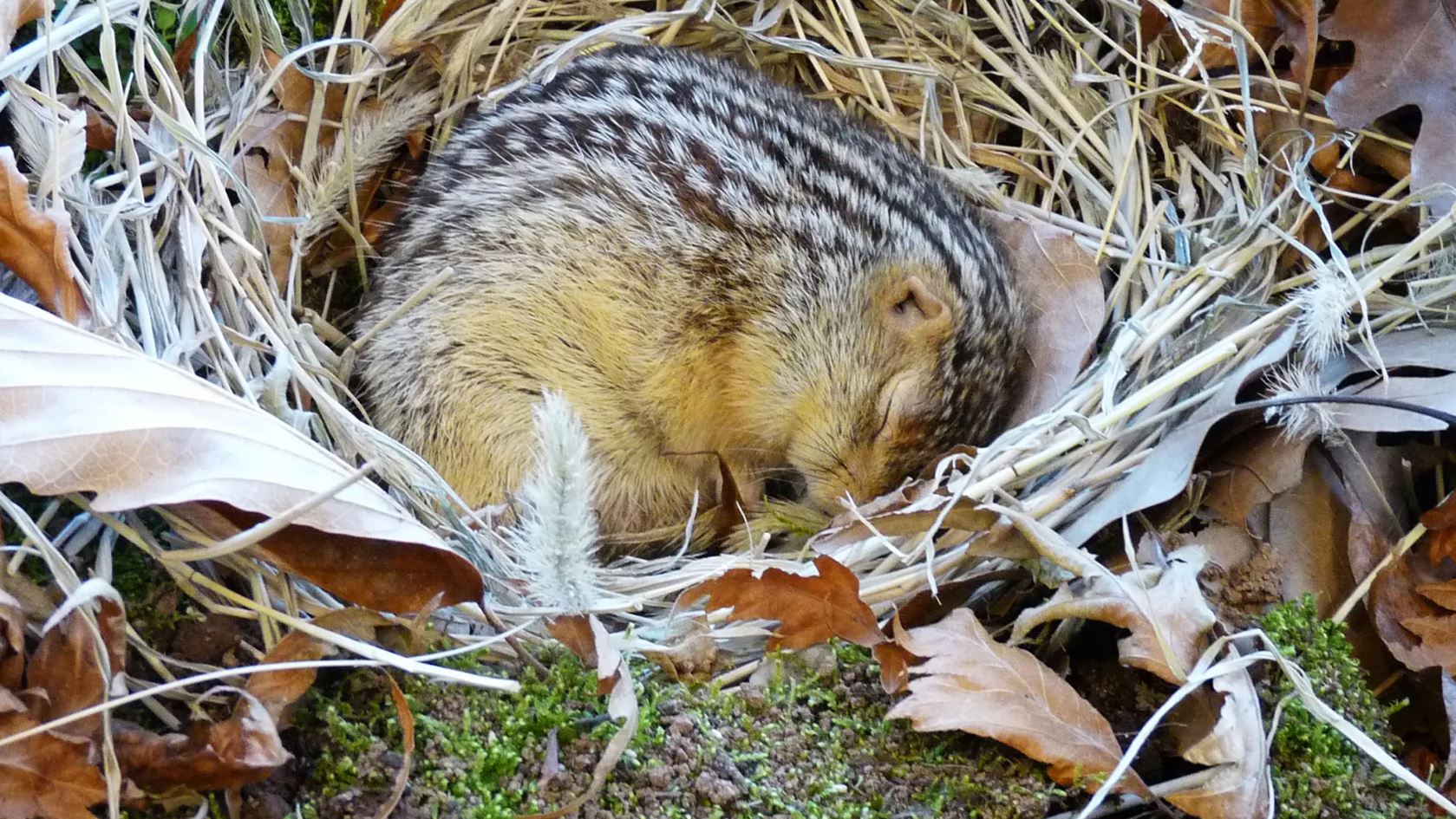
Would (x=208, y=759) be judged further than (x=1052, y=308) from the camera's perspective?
No

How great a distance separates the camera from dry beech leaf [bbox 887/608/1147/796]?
7.61ft

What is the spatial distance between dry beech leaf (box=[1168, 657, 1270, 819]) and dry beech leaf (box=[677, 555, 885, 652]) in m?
0.68

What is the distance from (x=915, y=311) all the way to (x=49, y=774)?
249 centimetres

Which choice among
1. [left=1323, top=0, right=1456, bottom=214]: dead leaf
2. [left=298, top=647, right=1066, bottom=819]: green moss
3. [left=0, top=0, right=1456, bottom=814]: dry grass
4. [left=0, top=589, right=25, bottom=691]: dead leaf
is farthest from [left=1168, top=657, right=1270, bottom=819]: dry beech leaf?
[left=0, top=589, right=25, bottom=691]: dead leaf

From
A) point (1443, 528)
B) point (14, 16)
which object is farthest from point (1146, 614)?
point (14, 16)

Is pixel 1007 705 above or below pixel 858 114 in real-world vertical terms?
below

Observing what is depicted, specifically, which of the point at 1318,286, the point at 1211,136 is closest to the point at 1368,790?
the point at 1318,286

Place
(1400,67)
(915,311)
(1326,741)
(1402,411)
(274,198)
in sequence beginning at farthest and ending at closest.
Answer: (274,198) < (915,311) < (1400,67) < (1402,411) < (1326,741)

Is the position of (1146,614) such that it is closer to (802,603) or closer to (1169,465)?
(1169,465)

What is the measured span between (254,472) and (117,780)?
0.63 metres

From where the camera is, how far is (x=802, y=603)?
256 centimetres

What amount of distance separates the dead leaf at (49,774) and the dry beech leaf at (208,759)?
0.07 meters

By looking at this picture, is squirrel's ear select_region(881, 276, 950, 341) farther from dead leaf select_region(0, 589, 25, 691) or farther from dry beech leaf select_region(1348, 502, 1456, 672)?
dead leaf select_region(0, 589, 25, 691)

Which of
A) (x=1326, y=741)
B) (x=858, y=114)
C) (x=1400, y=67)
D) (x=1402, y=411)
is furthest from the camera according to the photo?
(x=858, y=114)
